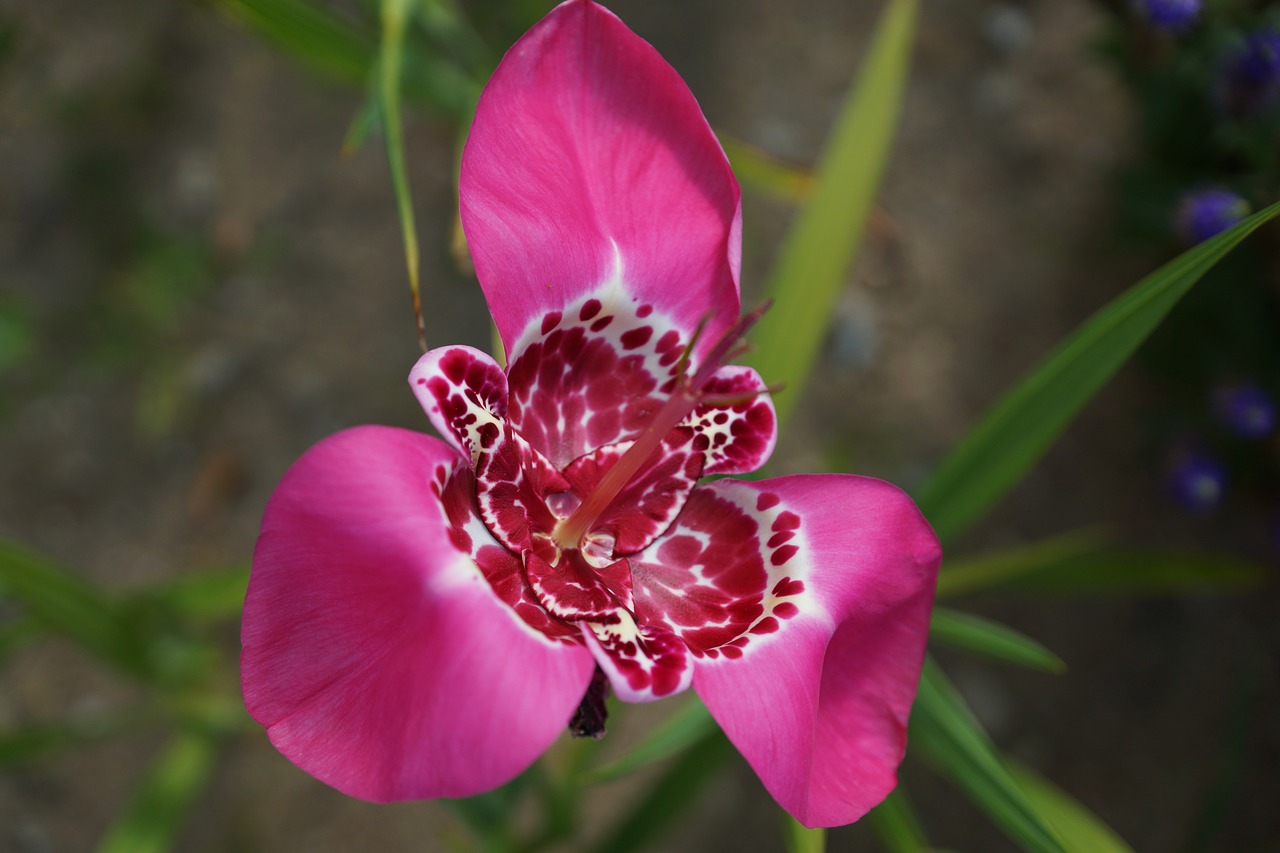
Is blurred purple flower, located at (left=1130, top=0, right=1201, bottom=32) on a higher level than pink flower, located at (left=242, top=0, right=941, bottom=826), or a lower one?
higher

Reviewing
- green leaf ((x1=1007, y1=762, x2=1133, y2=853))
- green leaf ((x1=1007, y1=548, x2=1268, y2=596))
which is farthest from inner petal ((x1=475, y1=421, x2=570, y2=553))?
green leaf ((x1=1007, y1=548, x2=1268, y2=596))

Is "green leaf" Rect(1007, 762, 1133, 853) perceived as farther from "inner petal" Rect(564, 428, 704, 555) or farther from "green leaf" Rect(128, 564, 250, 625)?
"green leaf" Rect(128, 564, 250, 625)

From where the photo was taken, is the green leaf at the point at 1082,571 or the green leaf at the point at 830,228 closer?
the green leaf at the point at 830,228

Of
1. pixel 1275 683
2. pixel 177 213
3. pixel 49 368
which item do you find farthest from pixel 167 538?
pixel 1275 683

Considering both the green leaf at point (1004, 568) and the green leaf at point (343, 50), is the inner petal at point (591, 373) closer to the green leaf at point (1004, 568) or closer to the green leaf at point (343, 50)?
the green leaf at point (343, 50)

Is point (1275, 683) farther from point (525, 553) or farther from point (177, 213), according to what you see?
point (177, 213)

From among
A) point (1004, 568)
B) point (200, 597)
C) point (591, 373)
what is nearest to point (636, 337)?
point (591, 373)

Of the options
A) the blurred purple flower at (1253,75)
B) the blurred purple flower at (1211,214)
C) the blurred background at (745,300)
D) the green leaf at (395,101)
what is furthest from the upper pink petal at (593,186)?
the blurred background at (745,300)
